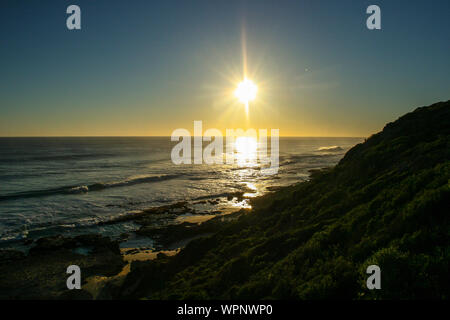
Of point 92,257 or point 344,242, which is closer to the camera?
point 344,242

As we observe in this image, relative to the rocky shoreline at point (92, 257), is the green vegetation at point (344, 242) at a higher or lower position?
higher

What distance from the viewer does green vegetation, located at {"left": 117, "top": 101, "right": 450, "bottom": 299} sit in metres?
5.17

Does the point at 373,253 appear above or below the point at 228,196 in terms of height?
above

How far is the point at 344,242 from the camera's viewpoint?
24.4ft

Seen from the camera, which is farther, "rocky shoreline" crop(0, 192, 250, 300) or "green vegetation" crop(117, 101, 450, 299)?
"rocky shoreline" crop(0, 192, 250, 300)

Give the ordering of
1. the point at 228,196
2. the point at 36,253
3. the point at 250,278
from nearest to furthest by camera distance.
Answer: the point at 250,278, the point at 36,253, the point at 228,196

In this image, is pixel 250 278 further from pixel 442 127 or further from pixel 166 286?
pixel 442 127

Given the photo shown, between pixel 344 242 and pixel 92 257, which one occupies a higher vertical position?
pixel 344 242

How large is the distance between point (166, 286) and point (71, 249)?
11.1 metres

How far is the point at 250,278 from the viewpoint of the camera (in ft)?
26.7

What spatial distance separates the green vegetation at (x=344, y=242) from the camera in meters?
5.17

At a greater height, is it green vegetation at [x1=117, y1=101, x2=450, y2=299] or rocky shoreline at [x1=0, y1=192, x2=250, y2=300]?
green vegetation at [x1=117, y1=101, x2=450, y2=299]

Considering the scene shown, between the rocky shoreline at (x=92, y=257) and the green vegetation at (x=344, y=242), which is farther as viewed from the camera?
the rocky shoreline at (x=92, y=257)
